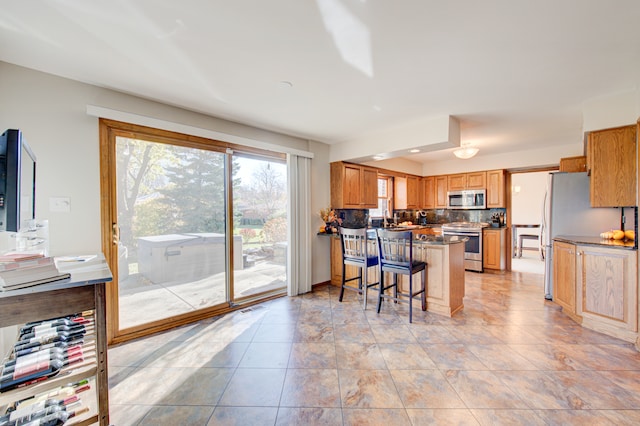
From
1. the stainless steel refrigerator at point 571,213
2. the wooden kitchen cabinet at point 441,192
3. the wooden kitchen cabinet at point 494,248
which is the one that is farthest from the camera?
the wooden kitchen cabinet at point 441,192

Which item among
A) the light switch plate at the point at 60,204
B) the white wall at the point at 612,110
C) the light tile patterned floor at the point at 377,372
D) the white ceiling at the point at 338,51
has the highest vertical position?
the white ceiling at the point at 338,51

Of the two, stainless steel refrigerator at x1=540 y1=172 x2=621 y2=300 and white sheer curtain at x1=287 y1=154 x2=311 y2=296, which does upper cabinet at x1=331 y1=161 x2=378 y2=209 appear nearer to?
white sheer curtain at x1=287 y1=154 x2=311 y2=296

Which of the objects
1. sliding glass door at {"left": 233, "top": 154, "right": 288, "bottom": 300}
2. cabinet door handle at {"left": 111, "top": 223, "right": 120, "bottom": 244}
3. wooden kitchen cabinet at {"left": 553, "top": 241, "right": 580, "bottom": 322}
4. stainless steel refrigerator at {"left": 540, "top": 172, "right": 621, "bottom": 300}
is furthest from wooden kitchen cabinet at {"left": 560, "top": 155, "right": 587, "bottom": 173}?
cabinet door handle at {"left": 111, "top": 223, "right": 120, "bottom": 244}

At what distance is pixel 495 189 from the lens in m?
5.47

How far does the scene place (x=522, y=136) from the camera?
4.12 m

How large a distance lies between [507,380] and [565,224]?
102 inches

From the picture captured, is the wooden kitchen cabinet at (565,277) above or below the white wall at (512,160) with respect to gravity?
below

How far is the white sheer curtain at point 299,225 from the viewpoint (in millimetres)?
3910

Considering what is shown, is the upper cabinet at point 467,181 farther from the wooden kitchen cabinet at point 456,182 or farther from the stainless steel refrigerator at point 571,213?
the stainless steel refrigerator at point 571,213

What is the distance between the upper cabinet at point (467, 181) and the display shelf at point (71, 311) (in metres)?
6.31

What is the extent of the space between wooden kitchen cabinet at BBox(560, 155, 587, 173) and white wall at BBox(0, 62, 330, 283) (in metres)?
5.40

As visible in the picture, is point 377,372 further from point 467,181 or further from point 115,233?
point 467,181

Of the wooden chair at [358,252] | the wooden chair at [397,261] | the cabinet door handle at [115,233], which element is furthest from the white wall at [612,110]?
the cabinet door handle at [115,233]

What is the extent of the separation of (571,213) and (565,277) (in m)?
0.88
